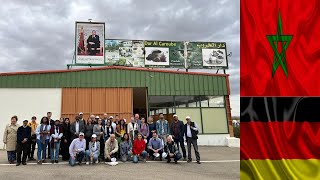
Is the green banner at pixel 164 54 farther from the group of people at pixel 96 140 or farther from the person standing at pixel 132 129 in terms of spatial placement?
the person standing at pixel 132 129

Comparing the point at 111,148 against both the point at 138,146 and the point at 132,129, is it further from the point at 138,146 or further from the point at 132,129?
the point at 132,129

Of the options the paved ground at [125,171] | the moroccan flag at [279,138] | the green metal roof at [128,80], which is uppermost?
the green metal roof at [128,80]

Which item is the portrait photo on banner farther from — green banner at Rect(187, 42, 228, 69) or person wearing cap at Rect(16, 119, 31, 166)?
person wearing cap at Rect(16, 119, 31, 166)

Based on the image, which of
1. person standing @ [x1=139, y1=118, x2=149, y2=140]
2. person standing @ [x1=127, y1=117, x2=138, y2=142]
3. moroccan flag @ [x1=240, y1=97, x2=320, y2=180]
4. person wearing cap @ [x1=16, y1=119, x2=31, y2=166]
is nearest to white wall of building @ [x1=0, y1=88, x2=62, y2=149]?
person wearing cap @ [x1=16, y1=119, x2=31, y2=166]

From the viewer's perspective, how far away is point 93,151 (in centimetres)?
1165

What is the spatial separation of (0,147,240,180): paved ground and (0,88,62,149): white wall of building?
25.3 ft

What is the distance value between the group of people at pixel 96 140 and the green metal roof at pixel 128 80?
22.1 ft

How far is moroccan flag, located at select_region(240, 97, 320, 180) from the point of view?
61.0 inches

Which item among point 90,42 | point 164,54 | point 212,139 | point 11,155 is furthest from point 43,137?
point 164,54

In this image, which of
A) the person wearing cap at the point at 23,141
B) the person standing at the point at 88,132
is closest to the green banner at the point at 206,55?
the person standing at the point at 88,132

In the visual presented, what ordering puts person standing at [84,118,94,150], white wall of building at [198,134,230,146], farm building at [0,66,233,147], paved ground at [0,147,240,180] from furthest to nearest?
white wall of building at [198,134,230,146] → farm building at [0,66,233,147] → person standing at [84,118,94,150] → paved ground at [0,147,240,180]

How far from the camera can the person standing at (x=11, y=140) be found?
1178cm

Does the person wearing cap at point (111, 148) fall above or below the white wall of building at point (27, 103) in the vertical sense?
below

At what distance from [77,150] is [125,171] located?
8.00 feet
